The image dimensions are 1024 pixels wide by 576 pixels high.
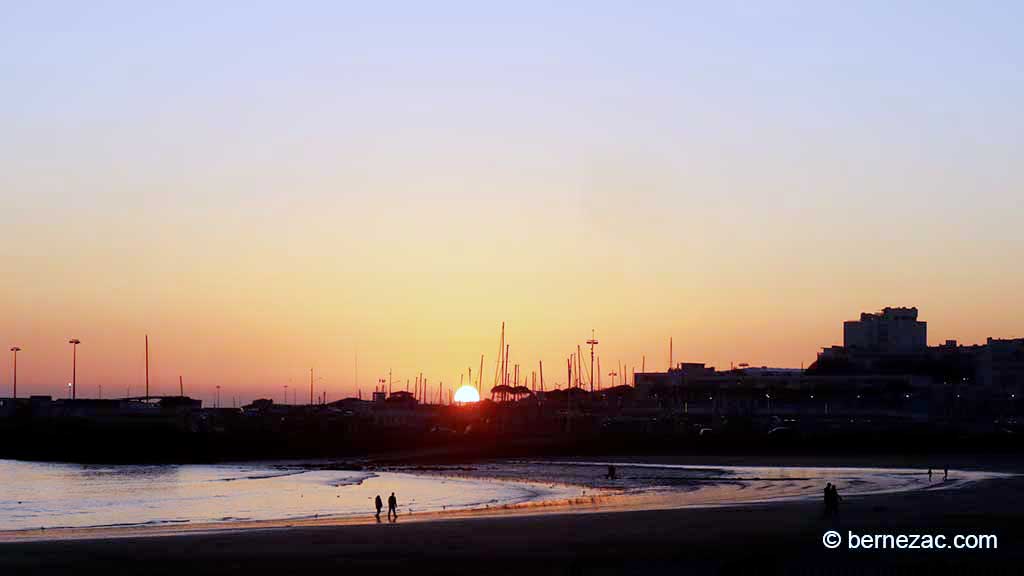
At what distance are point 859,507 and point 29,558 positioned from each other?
29.4 metres

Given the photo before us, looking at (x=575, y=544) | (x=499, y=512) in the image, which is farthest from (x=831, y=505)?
(x=499, y=512)

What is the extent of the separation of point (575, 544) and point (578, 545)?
0.29 m

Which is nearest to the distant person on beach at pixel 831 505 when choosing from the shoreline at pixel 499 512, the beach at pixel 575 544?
the beach at pixel 575 544

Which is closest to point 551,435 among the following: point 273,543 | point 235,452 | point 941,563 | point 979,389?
point 235,452

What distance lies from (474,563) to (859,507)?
20.1 metres

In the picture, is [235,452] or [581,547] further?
[235,452]

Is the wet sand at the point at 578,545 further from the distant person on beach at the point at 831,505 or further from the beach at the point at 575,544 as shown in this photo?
the distant person on beach at the point at 831,505

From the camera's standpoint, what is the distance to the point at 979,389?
17250cm

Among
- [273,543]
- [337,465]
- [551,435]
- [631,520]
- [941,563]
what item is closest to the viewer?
[941,563]

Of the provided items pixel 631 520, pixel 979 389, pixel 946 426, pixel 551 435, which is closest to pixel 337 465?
pixel 551 435

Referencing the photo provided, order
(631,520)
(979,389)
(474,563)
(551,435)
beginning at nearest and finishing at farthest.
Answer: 1. (474,563)
2. (631,520)
3. (551,435)
4. (979,389)

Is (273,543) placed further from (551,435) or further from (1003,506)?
(551,435)

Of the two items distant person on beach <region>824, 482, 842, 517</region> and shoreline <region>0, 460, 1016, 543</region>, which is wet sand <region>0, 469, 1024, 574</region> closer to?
distant person on beach <region>824, 482, 842, 517</region>

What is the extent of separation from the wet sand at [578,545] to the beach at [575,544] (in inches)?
1.6
